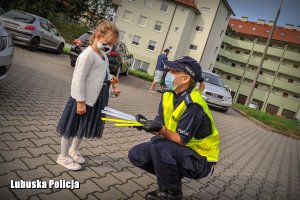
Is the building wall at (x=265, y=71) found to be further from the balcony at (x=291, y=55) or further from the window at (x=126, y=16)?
the window at (x=126, y=16)

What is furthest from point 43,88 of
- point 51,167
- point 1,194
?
point 1,194

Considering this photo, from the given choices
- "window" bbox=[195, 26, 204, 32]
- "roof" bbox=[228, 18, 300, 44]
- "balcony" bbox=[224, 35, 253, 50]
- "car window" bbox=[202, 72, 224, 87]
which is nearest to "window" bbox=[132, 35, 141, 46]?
"window" bbox=[195, 26, 204, 32]

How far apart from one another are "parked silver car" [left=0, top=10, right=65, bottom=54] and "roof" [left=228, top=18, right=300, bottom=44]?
48.3 m

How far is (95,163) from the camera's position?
4148 mm

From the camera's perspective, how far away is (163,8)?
1692 inches

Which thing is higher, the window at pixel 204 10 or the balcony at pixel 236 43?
the window at pixel 204 10

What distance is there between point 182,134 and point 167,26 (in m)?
41.1

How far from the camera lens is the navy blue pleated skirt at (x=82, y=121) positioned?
354 centimetres

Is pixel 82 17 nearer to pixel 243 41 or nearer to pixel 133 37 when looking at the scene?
pixel 133 37

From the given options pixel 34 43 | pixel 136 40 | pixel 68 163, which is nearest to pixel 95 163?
pixel 68 163

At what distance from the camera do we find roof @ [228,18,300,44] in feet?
177

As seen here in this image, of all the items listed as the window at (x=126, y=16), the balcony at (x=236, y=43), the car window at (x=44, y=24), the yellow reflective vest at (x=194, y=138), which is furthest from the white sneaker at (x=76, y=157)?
the balcony at (x=236, y=43)

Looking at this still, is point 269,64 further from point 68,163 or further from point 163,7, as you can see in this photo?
point 68,163

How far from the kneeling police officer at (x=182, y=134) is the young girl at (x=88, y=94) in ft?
2.79
